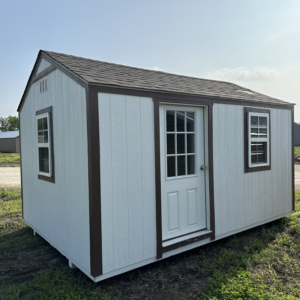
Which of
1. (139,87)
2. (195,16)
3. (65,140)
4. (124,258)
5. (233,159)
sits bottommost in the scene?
(124,258)

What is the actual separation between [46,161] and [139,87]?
2107 mm

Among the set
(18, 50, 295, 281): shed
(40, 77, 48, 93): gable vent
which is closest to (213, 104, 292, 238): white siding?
(18, 50, 295, 281): shed

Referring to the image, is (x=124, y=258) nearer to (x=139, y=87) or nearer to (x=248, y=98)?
(x=139, y=87)

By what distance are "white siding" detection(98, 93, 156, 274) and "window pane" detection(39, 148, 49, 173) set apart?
1670 mm

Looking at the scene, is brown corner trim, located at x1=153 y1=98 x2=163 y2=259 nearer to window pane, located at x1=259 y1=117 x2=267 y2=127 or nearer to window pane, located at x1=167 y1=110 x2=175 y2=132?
window pane, located at x1=167 y1=110 x2=175 y2=132

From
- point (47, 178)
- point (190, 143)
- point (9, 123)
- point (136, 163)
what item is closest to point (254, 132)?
point (190, 143)

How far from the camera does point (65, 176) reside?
3568mm

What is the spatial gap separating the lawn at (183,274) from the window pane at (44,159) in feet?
4.35

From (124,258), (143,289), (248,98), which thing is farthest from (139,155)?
(248,98)

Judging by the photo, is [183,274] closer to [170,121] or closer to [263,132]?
[170,121]

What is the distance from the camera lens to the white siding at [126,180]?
A: 302 cm

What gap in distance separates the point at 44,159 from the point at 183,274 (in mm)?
2830

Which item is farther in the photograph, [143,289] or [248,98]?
[248,98]

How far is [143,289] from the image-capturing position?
118 inches
